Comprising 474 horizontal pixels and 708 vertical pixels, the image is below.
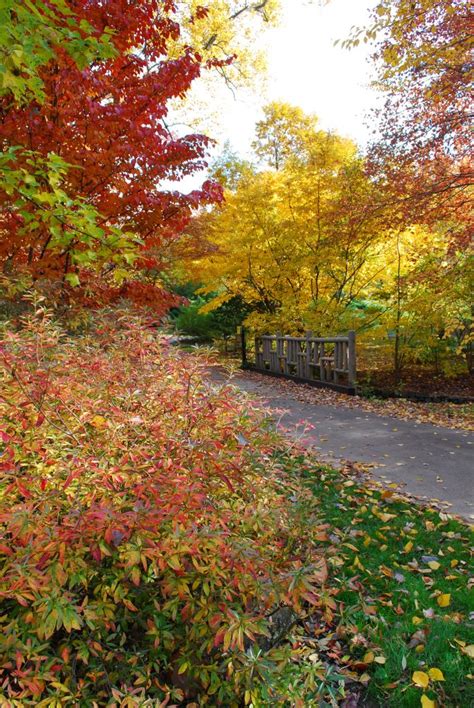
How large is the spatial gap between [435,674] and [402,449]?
363 cm

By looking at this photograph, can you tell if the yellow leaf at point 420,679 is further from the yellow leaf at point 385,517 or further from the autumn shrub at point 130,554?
the yellow leaf at point 385,517

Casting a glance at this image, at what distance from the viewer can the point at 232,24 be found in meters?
16.3

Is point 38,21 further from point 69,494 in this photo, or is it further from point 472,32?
point 472,32

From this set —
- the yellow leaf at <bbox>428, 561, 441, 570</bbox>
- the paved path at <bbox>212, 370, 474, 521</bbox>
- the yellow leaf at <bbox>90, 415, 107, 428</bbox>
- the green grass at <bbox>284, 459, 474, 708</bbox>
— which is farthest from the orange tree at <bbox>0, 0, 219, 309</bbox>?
the yellow leaf at <bbox>428, 561, 441, 570</bbox>

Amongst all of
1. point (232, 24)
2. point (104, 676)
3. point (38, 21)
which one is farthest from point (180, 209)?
point (232, 24)

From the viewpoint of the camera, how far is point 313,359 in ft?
35.9

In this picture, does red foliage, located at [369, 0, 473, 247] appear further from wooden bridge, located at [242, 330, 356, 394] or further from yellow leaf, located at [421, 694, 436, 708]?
yellow leaf, located at [421, 694, 436, 708]

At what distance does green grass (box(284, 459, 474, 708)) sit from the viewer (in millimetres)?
2100

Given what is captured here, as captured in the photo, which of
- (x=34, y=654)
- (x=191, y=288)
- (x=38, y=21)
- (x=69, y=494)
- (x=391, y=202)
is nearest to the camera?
(x=34, y=654)

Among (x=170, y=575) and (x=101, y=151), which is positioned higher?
(x=101, y=151)

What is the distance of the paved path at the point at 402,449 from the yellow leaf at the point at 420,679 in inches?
59.4

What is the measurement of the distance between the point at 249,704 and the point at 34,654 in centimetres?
78

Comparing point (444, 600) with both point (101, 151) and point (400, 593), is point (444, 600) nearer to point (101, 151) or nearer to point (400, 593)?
point (400, 593)

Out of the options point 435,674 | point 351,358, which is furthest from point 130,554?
point 351,358
